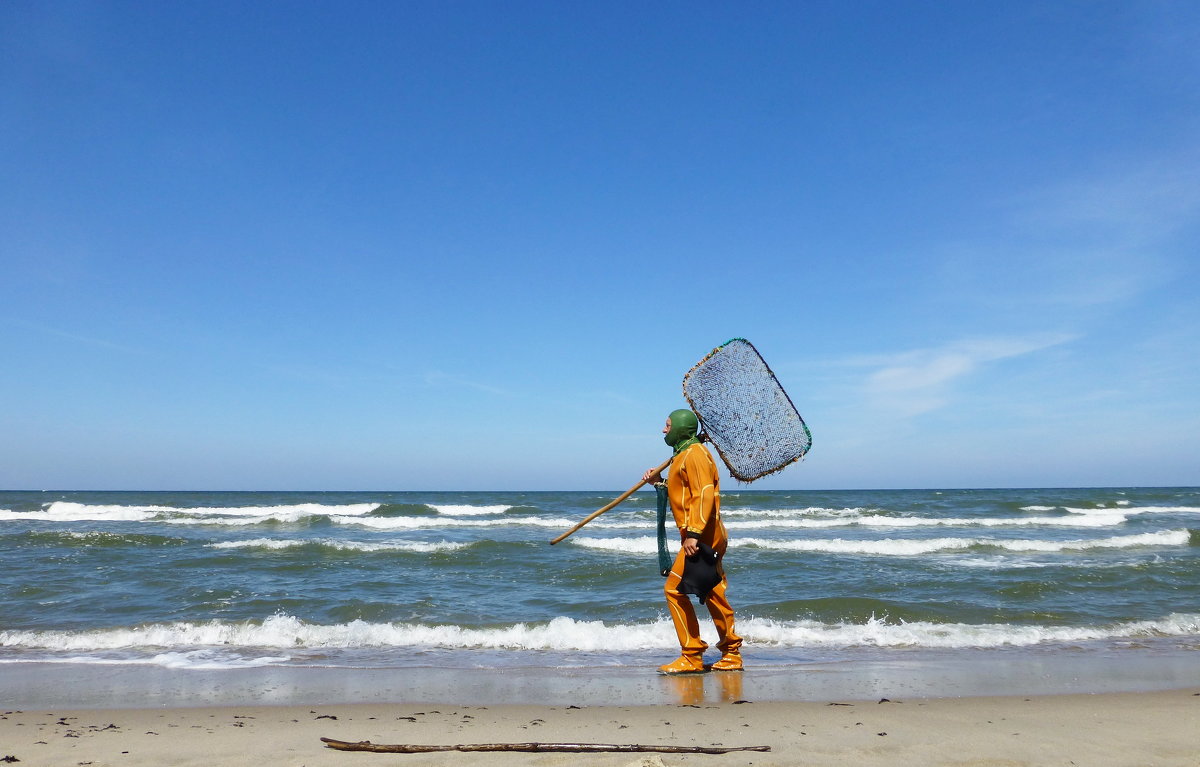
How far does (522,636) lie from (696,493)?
3.08 m

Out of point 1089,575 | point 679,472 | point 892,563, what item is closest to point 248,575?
point 679,472

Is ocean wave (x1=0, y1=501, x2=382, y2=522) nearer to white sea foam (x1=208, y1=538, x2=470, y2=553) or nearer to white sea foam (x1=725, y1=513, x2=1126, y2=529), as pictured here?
white sea foam (x1=208, y1=538, x2=470, y2=553)

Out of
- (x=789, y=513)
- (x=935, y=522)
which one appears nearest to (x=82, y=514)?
(x=789, y=513)

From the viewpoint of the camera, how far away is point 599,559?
45.4 ft

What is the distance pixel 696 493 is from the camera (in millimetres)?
5516

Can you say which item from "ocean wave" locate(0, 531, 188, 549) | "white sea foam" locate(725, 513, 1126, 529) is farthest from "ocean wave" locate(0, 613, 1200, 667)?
"white sea foam" locate(725, 513, 1126, 529)

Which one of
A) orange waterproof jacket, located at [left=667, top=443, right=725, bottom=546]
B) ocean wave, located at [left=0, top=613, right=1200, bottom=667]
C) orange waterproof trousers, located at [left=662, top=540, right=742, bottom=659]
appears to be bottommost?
ocean wave, located at [left=0, top=613, right=1200, bottom=667]

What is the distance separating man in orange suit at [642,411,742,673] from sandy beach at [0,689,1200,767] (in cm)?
91

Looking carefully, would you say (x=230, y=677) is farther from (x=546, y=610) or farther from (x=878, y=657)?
(x=878, y=657)

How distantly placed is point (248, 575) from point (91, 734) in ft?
25.6

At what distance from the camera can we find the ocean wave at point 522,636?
7312 millimetres

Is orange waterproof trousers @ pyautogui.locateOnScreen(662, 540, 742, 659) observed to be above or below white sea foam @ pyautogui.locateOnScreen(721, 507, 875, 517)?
above

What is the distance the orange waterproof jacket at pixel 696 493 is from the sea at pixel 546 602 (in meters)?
1.47

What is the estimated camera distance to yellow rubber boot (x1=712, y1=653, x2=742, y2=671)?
230 inches
